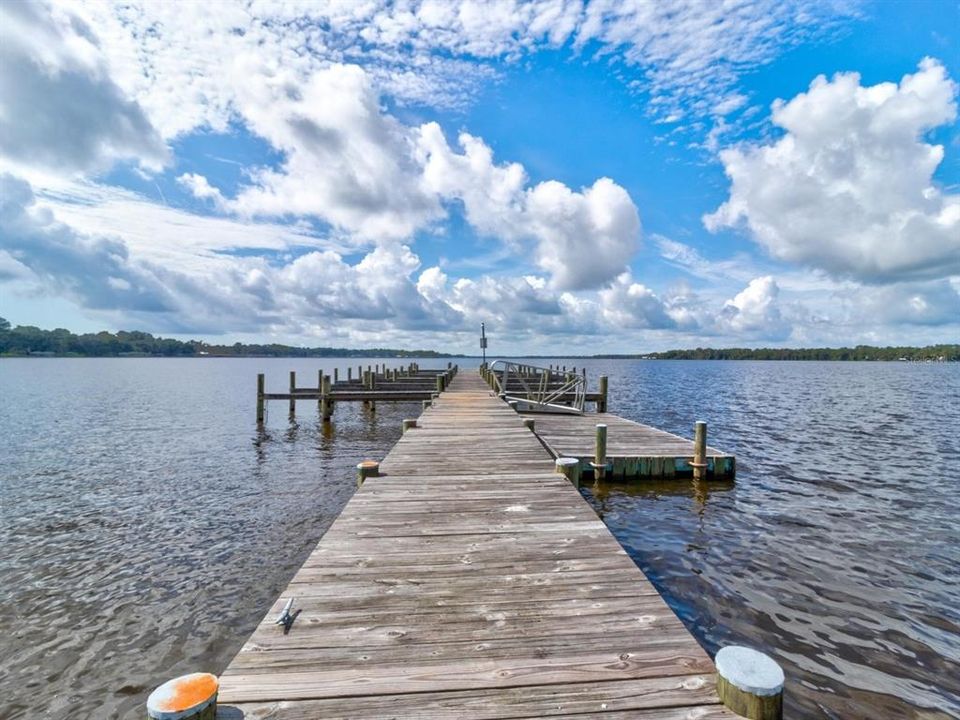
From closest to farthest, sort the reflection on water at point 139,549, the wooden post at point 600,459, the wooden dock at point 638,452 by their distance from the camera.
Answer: the reflection on water at point 139,549, the wooden post at point 600,459, the wooden dock at point 638,452

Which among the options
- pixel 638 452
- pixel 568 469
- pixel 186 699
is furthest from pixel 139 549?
pixel 638 452

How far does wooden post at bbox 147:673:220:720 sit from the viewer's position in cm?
220

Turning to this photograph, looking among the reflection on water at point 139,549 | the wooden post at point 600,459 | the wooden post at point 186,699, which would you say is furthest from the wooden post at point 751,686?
the wooden post at point 600,459

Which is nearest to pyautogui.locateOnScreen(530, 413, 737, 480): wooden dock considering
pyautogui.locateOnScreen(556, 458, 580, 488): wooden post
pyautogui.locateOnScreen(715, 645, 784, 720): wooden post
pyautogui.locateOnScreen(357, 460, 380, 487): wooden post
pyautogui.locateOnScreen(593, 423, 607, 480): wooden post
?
pyautogui.locateOnScreen(593, 423, 607, 480): wooden post

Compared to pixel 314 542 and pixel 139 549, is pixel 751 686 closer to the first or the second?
pixel 314 542

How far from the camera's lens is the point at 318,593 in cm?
387

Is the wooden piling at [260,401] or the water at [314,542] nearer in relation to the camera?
the water at [314,542]

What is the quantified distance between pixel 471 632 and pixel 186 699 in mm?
1733

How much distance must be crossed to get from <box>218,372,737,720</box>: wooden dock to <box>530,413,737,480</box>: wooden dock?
594cm

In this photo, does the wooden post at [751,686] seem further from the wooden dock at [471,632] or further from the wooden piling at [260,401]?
the wooden piling at [260,401]

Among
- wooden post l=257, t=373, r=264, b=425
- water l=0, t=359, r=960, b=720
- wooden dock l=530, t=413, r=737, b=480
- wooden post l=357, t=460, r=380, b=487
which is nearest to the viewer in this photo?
water l=0, t=359, r=960, b=720

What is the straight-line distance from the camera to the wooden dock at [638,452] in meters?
12.1

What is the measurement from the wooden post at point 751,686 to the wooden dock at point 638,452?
806 cm

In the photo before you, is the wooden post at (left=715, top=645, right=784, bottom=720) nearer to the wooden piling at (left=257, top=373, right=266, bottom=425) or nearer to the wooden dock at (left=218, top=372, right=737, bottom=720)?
the wooden dock at (left=218, top=372, right=737, bottom=720)
